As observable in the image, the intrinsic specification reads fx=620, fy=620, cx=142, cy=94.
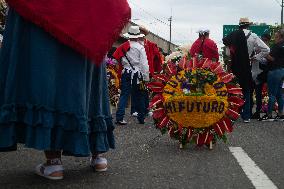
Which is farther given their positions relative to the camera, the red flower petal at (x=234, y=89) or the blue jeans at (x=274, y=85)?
the blue jeans at (x=274, y=85)

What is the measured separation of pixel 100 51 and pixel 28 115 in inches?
26.0

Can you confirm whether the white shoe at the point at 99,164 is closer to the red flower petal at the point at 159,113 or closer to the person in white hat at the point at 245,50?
the red flower petal at the point at 159,113

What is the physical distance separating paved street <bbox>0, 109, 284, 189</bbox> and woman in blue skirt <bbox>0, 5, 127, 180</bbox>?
0.25 metres

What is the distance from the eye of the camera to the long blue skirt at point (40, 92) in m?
4.02

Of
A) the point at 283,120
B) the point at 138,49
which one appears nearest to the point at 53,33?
the point at 138,49

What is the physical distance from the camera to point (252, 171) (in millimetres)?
4809

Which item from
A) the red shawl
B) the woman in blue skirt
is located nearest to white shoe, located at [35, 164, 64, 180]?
the woman in blue skirt

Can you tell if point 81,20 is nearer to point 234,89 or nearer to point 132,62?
point 234,89

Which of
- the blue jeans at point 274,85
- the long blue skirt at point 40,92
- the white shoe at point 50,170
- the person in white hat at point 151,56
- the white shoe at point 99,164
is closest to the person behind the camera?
the long blue skirt at point 40,92

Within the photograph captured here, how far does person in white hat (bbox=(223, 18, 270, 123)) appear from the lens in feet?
35.8

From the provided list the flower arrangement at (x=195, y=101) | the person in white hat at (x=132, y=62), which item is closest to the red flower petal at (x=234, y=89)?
the flower arrangement at (x=195, y=101)

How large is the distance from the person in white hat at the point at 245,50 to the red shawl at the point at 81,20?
6.85m

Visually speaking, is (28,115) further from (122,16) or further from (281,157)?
(281,157)

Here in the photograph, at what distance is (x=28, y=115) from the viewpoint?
4047 mm
